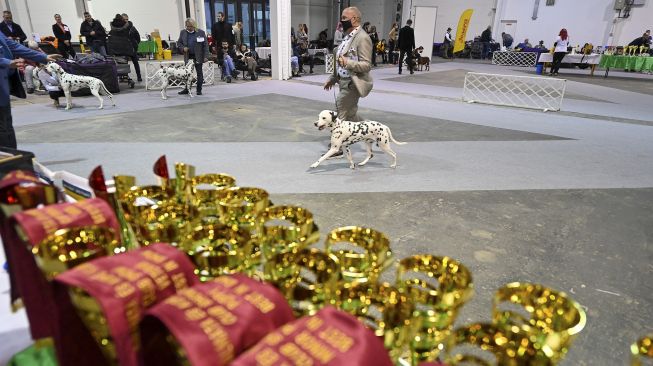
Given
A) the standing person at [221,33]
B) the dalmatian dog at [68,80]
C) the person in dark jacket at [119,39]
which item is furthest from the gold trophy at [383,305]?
the person in dark jacket at [119,39]

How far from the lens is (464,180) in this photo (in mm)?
4348

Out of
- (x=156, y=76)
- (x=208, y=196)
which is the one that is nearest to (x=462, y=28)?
(x=156, y=76)

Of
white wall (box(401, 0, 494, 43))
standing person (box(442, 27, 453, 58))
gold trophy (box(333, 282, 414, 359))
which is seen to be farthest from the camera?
white wall (box(401, 0, 494, 43))

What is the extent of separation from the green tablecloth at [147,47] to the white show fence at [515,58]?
16513mm

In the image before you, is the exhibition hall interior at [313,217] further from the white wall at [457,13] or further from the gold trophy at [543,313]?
the white wall at [457,13]

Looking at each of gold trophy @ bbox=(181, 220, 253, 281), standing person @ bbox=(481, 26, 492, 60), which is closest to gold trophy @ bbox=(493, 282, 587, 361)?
gold trophy @ bbox=(181, 220, 253, 281)

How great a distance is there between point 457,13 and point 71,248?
26.4 m

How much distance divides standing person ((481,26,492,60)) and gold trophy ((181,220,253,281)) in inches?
943

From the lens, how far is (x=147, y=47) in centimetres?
1816

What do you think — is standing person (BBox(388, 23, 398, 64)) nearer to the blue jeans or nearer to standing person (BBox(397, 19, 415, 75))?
standing person (BBox(397, 19, 415, 75))

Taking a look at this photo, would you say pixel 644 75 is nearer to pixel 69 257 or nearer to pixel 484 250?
pixel 484 250

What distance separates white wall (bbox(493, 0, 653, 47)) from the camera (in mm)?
18094

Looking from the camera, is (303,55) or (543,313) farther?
(303,55)

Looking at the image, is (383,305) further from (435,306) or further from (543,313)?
(543,313)
